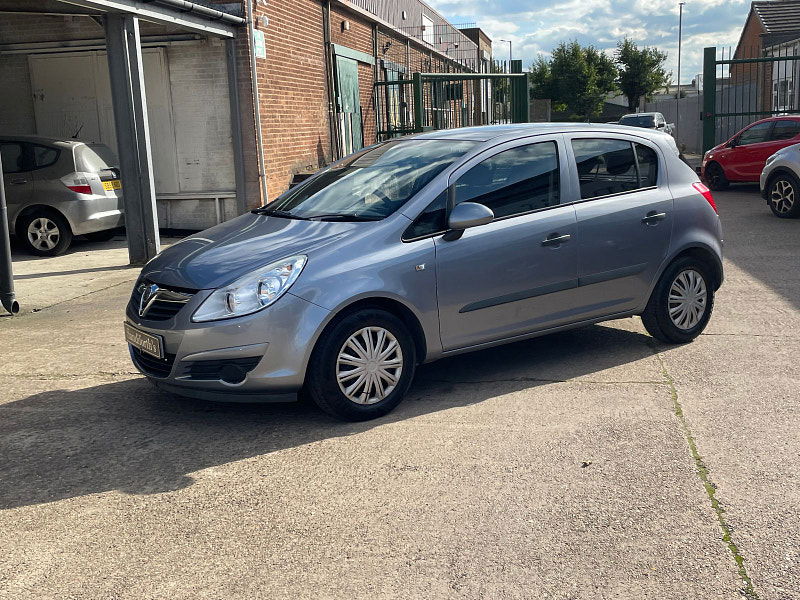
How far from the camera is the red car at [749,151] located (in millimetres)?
17766

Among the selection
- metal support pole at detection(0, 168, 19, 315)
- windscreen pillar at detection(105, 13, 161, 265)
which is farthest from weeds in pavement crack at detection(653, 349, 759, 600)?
windscreen pillar at detection(105, 13, 161, 265)

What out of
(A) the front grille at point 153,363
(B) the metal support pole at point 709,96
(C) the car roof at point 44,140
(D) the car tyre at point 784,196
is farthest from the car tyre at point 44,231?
(B) the metal support pole at point 709,96

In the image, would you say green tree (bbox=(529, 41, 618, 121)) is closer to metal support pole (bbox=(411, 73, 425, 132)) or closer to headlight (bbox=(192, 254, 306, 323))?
metal support pole (bbox=(411, 73, 425, 132))

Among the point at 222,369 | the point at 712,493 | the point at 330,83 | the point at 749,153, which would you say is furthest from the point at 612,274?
the point at 749,153

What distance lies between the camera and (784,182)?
14.2 m

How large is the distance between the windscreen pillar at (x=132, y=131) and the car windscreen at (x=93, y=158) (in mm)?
1486

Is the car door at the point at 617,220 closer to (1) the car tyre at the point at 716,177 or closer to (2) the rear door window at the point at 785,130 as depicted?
(2) the rear door window at the point at 785,130

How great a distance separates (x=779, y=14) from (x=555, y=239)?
123ft

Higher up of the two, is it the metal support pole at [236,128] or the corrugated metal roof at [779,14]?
the corrugated metal roof at [779,14]

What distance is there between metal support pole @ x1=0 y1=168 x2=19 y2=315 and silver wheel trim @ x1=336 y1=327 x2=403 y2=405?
461 cm

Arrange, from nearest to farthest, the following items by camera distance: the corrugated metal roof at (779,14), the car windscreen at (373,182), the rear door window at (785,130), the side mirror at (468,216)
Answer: the side mirror at (468,216) → the car windscreen at (373,182) → the rear door window at (785,130) → the corrugated metal roof at (779,14)

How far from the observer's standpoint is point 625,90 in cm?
6575

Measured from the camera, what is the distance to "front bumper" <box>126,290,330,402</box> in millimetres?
4758

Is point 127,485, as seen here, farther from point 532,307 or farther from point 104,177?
point 104,177
